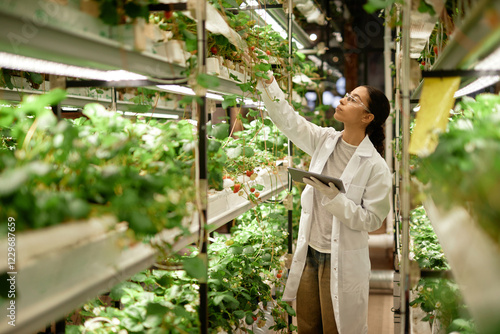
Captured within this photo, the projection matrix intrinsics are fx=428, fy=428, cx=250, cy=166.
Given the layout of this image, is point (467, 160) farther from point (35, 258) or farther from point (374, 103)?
point (374, 103)

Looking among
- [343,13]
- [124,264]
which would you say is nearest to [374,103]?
[124,264]

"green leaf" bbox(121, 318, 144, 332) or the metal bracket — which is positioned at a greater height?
the metal bracket

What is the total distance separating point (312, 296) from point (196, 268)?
1.39m

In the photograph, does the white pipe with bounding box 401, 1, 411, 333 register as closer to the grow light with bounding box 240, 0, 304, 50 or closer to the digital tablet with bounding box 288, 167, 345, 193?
the digital tablet with bounding box 288, 167, 345, 193

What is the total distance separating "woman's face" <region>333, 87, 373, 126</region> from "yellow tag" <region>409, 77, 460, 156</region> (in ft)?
3.59

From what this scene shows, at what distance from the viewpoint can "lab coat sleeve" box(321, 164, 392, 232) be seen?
216cm

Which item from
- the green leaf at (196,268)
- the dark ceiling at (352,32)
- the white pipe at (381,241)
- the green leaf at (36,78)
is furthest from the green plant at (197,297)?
the dark ceiling at (352,32)

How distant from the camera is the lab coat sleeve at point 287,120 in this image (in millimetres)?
2299

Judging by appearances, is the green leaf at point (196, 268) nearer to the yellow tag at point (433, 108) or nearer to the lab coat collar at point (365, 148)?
the yellow tag at point (433, 108)

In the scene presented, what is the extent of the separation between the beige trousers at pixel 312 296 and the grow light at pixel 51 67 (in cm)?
152

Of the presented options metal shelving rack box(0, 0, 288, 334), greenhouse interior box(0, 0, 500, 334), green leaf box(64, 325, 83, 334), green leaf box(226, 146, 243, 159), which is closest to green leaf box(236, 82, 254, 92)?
greenhouse interior box(0, 0, 500, 334)

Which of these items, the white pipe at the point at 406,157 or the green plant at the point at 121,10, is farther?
the white pipe at the point at 406,157

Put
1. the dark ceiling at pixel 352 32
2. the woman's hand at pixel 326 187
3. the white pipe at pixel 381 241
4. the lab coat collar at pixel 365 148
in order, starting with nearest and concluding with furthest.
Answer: the woman's hand at pixel 326 187
the lab coat collar at pixel 365 148
the white pipe at pixel 381 241
the dark ceiling at pixel 352 32

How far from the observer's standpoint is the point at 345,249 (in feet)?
7.59
